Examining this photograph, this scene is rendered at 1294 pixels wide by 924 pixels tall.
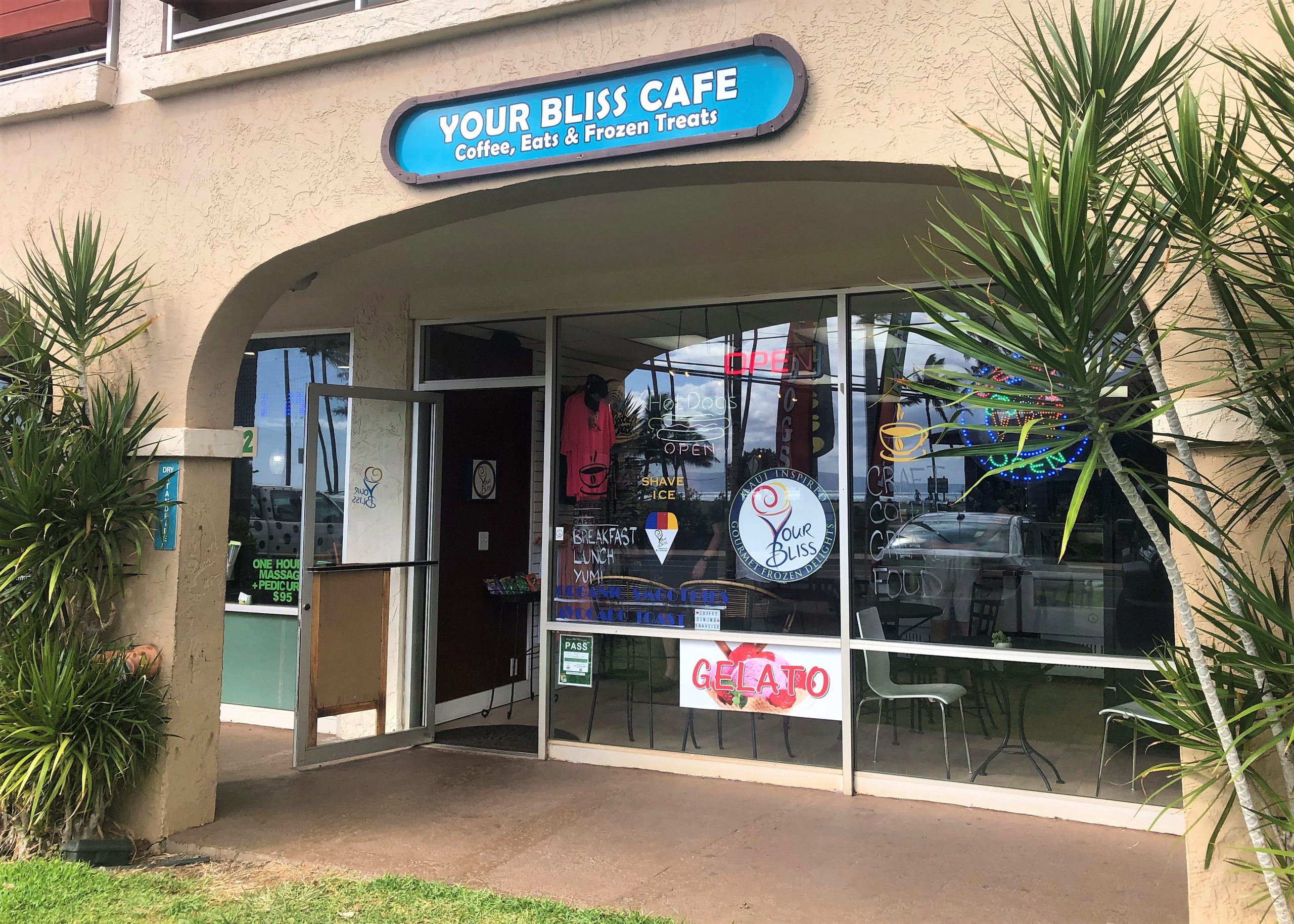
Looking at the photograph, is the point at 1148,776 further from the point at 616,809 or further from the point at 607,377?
the point at 607,377

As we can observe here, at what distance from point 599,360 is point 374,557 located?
218cm

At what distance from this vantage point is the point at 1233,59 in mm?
3186

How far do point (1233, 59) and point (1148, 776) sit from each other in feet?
11.4

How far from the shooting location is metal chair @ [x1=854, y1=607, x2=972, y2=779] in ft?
17.4

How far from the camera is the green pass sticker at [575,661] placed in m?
6.22

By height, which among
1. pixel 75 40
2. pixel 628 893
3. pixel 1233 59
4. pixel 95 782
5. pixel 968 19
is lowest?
pixel 628 893

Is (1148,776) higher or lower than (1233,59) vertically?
lower

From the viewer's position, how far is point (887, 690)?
5453 millimetres

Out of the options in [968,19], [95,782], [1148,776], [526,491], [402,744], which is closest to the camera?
[968,19]

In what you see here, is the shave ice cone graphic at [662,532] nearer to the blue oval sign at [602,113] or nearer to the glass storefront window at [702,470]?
the glass storefront window at [702,470]

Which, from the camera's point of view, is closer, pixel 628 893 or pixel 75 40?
pixel 628 893

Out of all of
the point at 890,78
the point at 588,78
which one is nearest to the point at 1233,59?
the point at 890,78

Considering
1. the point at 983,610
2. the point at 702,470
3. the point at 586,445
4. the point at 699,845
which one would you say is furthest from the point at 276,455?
the point at 983,610

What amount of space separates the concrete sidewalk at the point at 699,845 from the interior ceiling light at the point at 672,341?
103 inches
